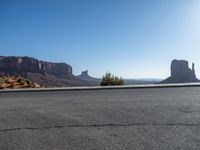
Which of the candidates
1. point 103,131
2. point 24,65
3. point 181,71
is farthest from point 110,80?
point 24,65

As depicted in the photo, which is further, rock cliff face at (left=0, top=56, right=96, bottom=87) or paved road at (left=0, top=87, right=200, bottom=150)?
rock cliff face at (left=0, top=56, right=96, bottom=87)

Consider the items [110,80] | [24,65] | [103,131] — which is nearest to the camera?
[103,131]

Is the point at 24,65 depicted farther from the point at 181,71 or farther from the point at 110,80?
the point at 110,80

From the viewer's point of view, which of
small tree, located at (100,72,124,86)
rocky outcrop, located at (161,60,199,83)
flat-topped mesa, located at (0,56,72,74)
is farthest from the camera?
flat-topped mesa, located at (0,56,72,74)

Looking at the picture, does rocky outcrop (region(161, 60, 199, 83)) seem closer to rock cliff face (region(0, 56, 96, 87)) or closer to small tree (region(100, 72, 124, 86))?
rock cliff face (region(0, 56, 96, 87))

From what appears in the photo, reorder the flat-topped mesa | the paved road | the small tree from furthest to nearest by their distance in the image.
→ the flat-topped mesa → the small tree → the paved road

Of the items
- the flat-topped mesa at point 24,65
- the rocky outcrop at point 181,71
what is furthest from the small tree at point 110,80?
the flat-topped mesa at point 24,65

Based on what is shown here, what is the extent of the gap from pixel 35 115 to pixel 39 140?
3.95 metres

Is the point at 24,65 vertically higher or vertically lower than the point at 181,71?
higher

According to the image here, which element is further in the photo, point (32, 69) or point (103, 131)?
point (32, 69)

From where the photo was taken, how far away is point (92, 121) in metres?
9.30

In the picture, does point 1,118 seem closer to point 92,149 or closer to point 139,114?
point 139,114

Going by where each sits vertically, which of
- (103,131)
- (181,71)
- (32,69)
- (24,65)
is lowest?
(103,131)

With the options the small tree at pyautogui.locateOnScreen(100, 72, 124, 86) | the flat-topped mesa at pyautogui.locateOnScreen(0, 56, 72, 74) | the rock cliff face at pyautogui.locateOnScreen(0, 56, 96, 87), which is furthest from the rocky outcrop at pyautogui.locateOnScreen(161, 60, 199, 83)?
the small tree at pyautogui.locateOnScreen(100, 72, 124, 86)
